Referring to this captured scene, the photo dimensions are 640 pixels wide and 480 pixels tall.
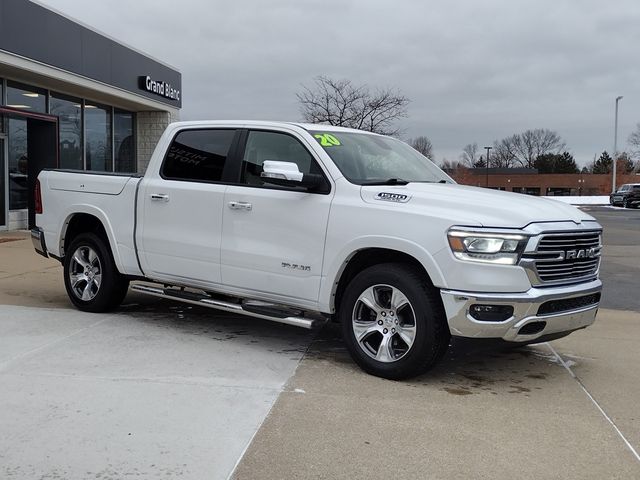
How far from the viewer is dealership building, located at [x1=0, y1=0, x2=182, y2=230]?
13.6 metres

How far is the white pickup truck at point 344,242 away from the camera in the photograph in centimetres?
455

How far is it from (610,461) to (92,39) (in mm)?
15638

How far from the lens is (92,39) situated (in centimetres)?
1603

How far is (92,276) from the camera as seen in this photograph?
6973 mm

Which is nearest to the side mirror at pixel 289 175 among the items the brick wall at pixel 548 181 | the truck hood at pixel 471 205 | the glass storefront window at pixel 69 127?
the truck hood at pixel 471 205

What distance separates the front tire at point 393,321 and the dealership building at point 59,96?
35.1 feet

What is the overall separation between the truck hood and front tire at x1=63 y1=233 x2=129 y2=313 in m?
3.11

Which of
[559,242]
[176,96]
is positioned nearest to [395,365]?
[559,242]

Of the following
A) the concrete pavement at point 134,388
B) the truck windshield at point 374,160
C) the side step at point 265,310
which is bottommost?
the concrete pavement at point 134,388

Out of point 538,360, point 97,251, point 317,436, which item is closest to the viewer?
point 317,436

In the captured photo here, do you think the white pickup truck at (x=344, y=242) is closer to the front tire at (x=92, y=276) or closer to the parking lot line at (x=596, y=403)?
the front tire at (x=92, y=276)

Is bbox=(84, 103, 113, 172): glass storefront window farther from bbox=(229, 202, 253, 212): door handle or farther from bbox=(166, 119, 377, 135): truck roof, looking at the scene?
bbox=(229, 202, 253, 212): door handle

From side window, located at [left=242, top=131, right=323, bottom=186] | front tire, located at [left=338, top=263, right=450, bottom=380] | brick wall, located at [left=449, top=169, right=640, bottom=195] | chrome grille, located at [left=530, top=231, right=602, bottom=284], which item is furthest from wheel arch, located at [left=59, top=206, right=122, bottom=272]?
brick wall, located at [left=449, top=169, right=640, bottom=195]

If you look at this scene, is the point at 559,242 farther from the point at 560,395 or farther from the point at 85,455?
the point at 85,455
